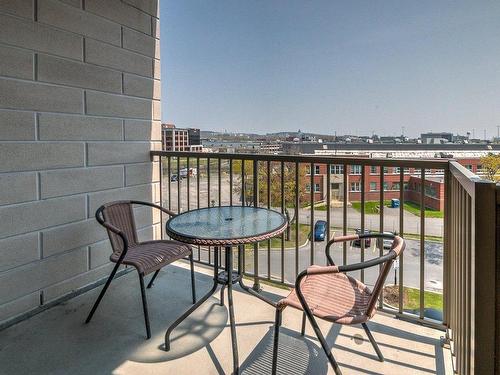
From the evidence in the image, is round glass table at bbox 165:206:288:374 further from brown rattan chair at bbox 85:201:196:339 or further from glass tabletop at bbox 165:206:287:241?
brown rattan chair at bbox 85:201:196:339

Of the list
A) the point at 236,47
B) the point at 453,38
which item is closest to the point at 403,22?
the point at 453,38

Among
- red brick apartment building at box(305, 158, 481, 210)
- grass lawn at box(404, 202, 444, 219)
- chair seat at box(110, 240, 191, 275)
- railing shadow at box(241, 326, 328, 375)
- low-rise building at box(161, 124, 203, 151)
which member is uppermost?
low-rise building at box(161, 124, 203, 151)

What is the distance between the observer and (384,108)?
19.9 meters

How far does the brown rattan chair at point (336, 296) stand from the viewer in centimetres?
151

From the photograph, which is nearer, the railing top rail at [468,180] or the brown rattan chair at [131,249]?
the railing top rail at [468,180]

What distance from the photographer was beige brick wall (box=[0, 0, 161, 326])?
2.29m

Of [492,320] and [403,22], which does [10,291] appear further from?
[403,22]

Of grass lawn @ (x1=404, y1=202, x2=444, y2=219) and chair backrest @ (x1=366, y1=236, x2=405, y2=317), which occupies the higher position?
grass lawn @ (x1=404, y1=202, x2=444, y2=219)

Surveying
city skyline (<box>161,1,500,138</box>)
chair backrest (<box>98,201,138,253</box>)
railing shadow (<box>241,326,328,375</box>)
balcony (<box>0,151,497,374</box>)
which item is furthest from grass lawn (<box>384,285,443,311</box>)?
city skyline (<box>161,1,500,138</box>)

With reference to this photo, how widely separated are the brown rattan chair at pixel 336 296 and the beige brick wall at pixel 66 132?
1.92 metres

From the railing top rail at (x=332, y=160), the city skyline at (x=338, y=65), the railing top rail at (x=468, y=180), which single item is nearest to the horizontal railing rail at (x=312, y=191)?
the railing top rail at (x=332, y=160)

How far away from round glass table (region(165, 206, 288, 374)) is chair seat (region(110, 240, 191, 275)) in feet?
0.97

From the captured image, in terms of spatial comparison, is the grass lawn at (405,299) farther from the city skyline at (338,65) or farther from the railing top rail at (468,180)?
the city skyline at (338,65)

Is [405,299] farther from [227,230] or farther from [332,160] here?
[227,230]
